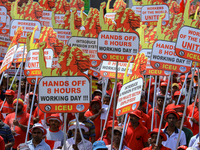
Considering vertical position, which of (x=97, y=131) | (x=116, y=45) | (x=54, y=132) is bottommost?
(x=97, y=131)

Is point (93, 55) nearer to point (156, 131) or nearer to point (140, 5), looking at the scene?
point (156, 131)

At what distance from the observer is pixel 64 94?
4895 millimetres

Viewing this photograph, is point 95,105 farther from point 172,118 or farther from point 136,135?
point 172,118

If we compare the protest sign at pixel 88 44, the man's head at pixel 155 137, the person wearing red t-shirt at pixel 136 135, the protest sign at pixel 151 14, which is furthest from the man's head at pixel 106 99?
the protest sign at pixel 151 14

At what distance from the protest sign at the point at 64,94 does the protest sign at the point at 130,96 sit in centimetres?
63

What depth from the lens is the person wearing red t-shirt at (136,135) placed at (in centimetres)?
608

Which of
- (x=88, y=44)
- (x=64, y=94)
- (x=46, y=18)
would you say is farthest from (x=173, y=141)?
(x=46, y=18)

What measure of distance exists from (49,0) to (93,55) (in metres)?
3.98

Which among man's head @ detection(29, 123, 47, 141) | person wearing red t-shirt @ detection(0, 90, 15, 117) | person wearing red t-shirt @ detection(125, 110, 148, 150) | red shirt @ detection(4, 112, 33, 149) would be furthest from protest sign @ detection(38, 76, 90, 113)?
person wearing red t-shirt @ detection(0, 90, 15, 117)

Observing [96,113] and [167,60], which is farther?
[96,113]

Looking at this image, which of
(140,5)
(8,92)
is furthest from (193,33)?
(140,5)

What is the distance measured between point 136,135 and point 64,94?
1.78m

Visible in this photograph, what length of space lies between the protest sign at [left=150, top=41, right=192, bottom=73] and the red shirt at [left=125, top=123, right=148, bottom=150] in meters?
1.11

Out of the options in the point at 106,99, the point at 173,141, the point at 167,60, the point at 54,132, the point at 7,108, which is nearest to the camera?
the point at 173,141
